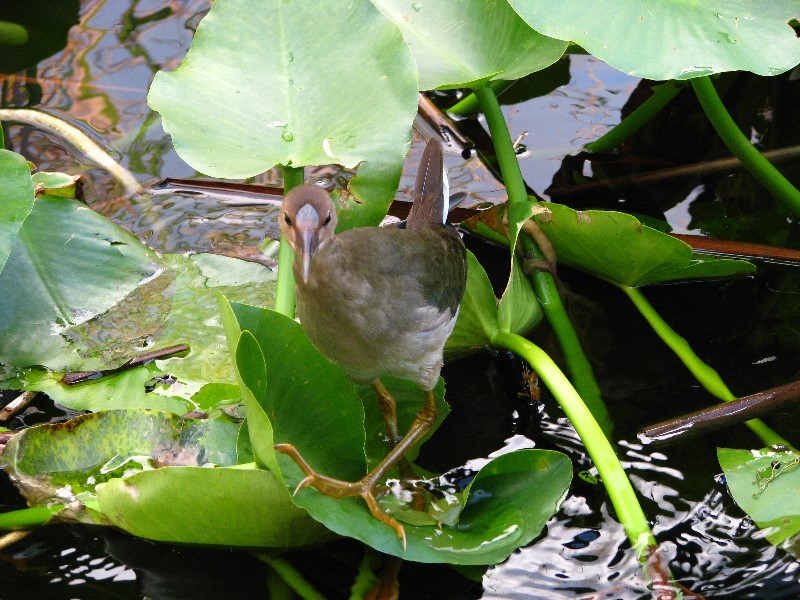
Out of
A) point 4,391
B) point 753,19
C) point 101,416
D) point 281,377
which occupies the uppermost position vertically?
point 753,19

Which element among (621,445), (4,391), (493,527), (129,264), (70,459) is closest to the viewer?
(493,527)

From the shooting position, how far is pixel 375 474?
2111mm

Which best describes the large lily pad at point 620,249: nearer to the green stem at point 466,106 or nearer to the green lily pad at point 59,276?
the green stem at point 466,106

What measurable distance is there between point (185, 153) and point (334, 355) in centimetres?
65

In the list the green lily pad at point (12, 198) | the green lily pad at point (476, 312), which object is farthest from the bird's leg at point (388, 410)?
the green lily pad at point (12, 198)

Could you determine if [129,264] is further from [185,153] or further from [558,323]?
[558,323]

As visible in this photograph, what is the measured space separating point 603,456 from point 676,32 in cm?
108

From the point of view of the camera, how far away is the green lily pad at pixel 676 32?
7.66 ft

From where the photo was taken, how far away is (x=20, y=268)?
8.57 ft

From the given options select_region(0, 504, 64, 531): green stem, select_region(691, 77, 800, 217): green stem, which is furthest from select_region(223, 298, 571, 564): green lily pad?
select_region(691, 77, 800, 217): green stem

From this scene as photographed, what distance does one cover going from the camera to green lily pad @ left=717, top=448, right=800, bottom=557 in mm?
2057

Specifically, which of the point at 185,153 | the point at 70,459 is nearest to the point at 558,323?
the point at 185,153

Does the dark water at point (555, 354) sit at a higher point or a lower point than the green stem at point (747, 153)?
lower

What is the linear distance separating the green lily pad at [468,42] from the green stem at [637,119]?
2.10ft
